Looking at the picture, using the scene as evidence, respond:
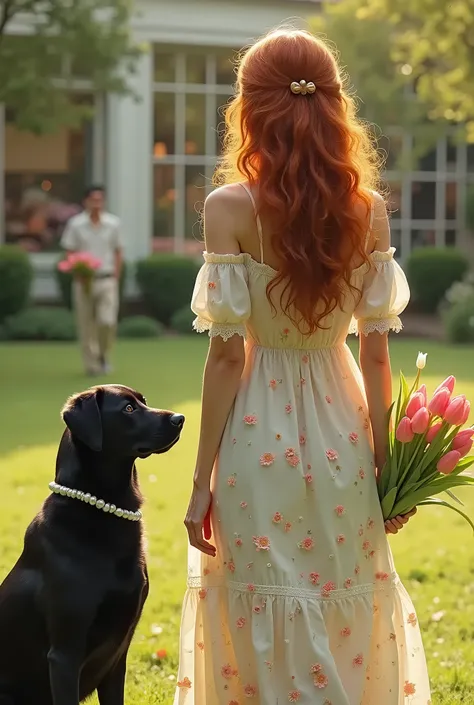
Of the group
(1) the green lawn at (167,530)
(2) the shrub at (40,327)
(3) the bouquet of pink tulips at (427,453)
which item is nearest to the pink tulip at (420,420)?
(3) the bouquet of pink tulips at (427,453)

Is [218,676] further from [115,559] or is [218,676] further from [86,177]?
[86,177]

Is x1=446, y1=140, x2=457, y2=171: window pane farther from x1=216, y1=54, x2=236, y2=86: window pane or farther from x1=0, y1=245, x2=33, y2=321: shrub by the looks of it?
x1=0, y1=245, x2=33, y2=321: shrub

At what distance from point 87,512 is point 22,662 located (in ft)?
1.68

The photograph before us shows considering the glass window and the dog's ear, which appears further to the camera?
the glass window

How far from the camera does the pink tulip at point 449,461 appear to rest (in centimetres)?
375

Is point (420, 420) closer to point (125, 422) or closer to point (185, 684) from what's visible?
point (125, 422)

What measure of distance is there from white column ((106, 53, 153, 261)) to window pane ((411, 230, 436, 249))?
19.6 ft

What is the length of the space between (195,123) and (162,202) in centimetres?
175

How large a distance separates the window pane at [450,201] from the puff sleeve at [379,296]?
23418 mm

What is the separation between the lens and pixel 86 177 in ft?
80.5

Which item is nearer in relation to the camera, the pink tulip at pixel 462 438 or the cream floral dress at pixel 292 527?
the cream floral dress at pixel 292 527

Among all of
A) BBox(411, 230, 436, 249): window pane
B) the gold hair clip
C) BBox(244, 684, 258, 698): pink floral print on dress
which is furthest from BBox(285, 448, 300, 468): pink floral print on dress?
BBox(411, 230, 436, 249): window pane

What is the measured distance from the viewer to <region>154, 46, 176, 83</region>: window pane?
24719mm

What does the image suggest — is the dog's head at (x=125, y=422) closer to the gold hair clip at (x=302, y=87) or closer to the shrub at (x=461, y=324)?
the gold hair clip at (x=302, y=87)
